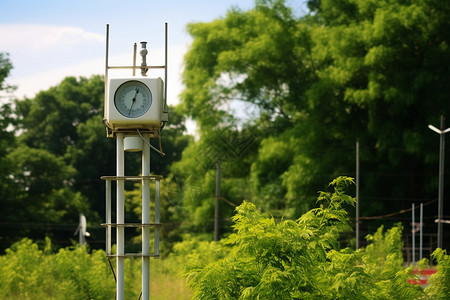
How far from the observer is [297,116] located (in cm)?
3375

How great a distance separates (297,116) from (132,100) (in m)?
25.6

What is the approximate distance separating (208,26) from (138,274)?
18905 millimetres

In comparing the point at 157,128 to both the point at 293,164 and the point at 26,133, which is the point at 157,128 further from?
the point at 26,133

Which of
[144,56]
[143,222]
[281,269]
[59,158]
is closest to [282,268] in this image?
[281,269]

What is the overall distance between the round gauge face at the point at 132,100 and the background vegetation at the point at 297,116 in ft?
62.0

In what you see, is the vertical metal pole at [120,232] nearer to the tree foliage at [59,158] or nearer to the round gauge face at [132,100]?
the round gauge face at [132,100]

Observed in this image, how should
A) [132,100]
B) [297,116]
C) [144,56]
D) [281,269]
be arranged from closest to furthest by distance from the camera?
[281,269], [132,100], [144,56], [297,116]

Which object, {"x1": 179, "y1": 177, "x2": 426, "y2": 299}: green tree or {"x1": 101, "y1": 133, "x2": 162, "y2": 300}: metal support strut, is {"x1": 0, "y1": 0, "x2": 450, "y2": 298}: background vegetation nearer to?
{"x1": 101, "y1": 133, "x2": 162, "y2": 300}: metal support strut

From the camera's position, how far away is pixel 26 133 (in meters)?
50.2

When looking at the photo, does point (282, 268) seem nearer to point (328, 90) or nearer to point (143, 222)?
point (143, 222)

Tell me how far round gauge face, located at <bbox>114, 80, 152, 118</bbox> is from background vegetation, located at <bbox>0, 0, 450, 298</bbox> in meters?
18.9

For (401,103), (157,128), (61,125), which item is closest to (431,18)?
(401,103)

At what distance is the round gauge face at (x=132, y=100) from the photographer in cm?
853

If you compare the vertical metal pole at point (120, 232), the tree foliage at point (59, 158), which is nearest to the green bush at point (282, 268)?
the vertical metal pole at point (120, 232)
